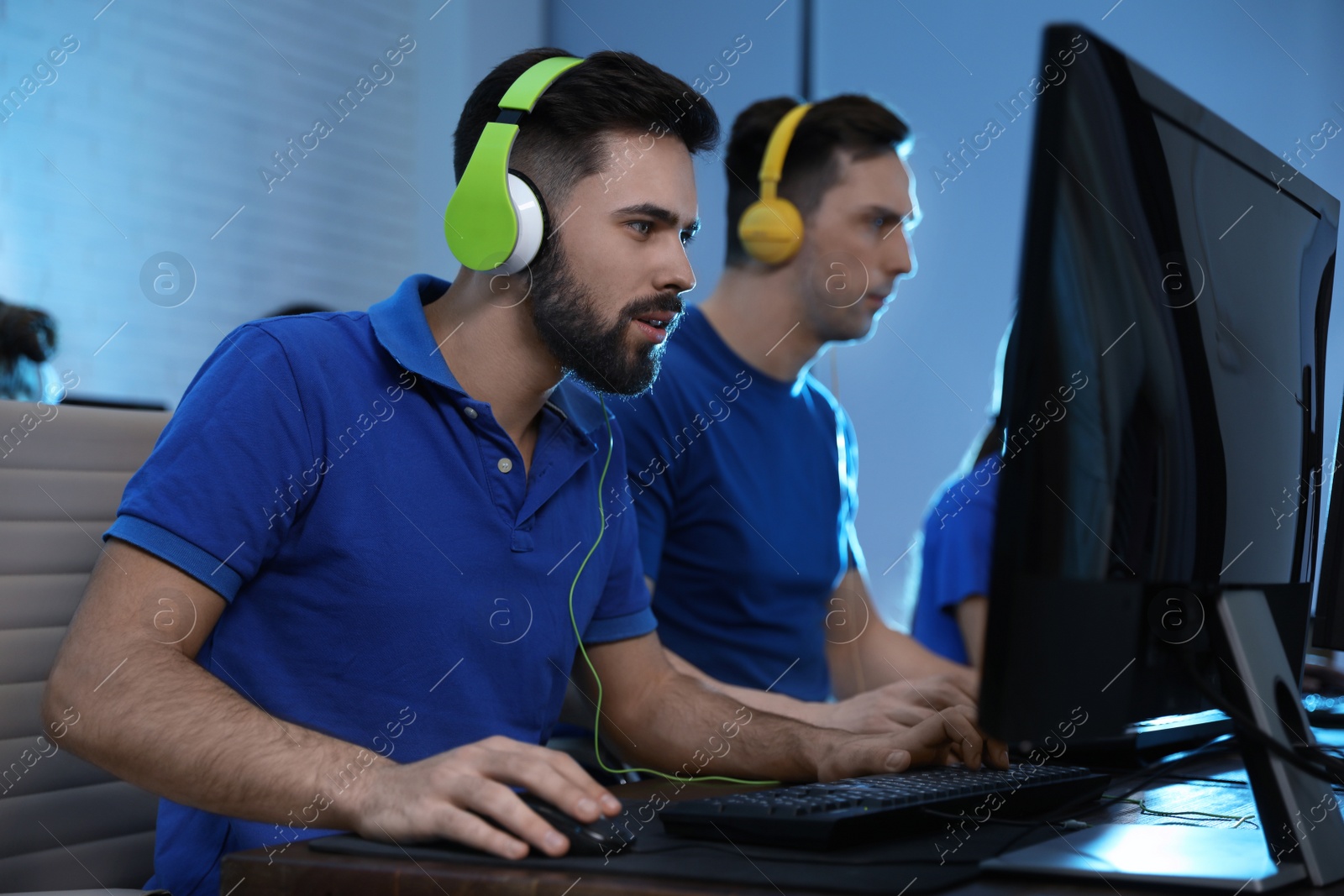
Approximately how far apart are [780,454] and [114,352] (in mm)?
2035

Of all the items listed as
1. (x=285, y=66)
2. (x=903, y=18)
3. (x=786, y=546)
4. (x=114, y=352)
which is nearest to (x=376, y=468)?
(x=786, y=546)

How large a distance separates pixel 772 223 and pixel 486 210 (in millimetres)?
874

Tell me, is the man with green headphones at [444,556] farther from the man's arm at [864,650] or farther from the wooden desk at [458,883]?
the man's arm at [864,650]

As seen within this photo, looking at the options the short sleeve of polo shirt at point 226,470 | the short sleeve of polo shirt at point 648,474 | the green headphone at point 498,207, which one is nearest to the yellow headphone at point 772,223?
the short sleeve of polo shirt at point 648,474

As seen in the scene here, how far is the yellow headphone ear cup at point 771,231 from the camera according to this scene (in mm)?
1978

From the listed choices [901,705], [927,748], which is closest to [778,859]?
[927,748]

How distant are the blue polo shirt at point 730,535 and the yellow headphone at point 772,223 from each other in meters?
0.24

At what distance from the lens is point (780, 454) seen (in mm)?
1865

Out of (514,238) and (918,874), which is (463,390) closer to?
(514,238)

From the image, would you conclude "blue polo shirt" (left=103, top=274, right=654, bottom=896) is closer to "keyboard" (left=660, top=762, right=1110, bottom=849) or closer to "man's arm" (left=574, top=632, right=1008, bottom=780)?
"man's arm" (left=574, top=632, right=1008, bottom=780)

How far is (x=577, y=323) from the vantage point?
49.9 inches

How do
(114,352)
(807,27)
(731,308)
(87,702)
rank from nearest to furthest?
(87,702) < (731,308) < (114,352) < (807,27)

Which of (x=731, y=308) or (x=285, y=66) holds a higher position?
(x=285, y=66)

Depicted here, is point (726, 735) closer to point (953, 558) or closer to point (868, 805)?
point (868, 805)
